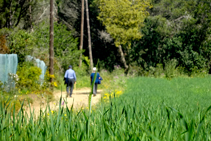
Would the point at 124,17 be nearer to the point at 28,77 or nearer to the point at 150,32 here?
the point at 150,32

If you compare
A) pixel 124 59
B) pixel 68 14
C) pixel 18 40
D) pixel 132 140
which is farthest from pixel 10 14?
pixel 132 140

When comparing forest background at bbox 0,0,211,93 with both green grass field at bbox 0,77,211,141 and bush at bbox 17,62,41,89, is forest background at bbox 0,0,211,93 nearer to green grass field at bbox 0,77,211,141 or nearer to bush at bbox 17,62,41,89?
bush at bbox 17,62,41,89

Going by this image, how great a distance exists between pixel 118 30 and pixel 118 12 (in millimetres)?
1870

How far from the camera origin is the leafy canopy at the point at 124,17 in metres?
23.6

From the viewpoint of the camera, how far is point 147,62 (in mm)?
26781

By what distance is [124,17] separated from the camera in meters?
23.9

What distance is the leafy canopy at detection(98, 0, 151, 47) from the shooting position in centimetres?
2359

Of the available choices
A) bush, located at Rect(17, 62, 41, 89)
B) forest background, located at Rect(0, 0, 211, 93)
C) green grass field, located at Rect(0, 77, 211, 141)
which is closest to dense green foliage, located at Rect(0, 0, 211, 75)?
forest background, located at Rect(0, 0, 211, 93)

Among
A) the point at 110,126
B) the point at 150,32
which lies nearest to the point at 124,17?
the point at 150,32

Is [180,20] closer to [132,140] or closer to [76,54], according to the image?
[76,54]

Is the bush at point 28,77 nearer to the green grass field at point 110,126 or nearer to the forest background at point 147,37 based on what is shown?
the forest background at point 147,37

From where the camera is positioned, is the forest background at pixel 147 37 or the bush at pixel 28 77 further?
the forest background at pixel 147 37

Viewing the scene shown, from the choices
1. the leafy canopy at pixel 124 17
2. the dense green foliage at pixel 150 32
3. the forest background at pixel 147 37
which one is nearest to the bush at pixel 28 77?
the forest background at pixel 147 37

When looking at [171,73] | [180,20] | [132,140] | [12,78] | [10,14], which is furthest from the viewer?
[180,20]
